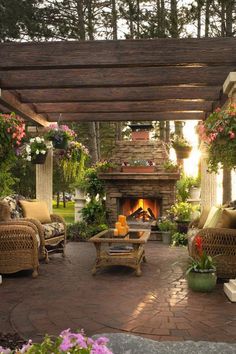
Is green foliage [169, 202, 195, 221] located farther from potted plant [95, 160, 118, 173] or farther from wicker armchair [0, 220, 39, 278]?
wicker armchair [0, 220, 39, 278]

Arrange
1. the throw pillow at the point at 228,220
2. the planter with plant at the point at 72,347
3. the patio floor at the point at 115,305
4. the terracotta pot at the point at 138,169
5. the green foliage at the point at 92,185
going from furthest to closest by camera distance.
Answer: the green foliage at the point at 92,185 → the terracotta pot at the point at 138,169 → the throw pillow at the point at 228,220 → the patio floor at the point at 115,305 → the planter with plant at the point at 72,347

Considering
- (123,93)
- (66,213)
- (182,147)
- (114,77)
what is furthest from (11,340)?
(66,213)

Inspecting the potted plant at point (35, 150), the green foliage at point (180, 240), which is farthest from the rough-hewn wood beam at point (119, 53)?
the green foliage at point (180, 240)

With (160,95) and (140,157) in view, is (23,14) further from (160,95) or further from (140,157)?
(160,95)

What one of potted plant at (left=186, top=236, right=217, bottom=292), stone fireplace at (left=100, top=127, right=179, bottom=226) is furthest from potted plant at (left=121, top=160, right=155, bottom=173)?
potted plant at (left=186, top=236, right=217, bottom=292)

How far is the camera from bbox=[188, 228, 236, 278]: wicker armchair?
561 centimetres

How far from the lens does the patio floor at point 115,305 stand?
12.6ft

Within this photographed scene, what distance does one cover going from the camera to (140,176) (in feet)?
34.8

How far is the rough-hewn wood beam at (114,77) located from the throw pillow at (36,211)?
2145mm

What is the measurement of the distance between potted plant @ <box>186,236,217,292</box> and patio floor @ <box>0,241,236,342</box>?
11cm

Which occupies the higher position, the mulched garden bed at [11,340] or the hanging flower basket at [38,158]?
the hanging flower basket at [38,158]

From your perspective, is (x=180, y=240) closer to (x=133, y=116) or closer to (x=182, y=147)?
(x=182, y=147)

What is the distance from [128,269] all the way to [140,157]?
4.98 metres

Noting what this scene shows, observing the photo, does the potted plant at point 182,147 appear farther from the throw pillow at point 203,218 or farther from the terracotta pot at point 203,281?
the terracotta pot at point 203,281
